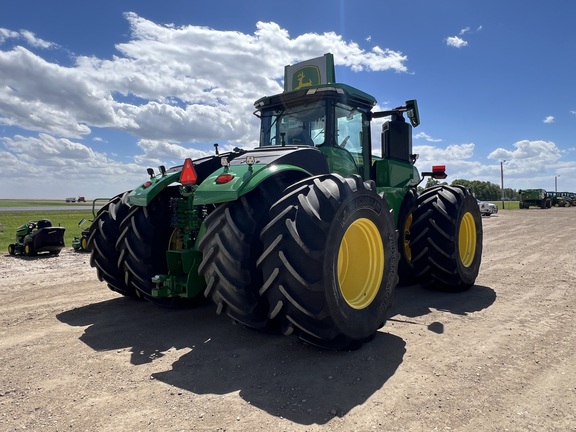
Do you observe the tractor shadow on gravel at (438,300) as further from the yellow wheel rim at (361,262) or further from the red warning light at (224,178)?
the red warning light at (224,178)

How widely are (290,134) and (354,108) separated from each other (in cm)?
100

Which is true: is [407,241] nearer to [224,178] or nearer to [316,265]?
[316,265]

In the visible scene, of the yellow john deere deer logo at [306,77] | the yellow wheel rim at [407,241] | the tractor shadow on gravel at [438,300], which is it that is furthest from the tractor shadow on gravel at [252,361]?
the yellow john deere deer logo at [306,77]

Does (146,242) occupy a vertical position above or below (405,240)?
above

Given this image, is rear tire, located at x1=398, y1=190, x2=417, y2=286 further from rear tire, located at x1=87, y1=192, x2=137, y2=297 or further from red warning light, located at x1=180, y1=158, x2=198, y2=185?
rear tire, located at x1=87, y1=192, x2=137, y2=297

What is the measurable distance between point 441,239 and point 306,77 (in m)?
3.39

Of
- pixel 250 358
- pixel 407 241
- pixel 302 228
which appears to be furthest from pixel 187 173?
pixel 407 241

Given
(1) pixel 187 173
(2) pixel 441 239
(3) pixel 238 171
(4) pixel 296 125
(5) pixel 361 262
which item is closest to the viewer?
(3) pixel 238 171

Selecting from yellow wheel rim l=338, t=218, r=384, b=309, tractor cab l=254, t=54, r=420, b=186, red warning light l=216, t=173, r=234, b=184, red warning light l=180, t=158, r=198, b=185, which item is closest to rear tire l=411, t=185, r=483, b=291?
tractor cab l=254, t=54, r=420, b=186

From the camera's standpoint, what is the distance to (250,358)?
375 cm

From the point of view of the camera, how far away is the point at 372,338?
4.14 meters

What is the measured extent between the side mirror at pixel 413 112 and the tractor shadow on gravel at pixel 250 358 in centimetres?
308

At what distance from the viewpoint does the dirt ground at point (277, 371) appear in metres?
2.73

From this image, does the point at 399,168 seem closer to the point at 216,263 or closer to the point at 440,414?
the point at 216,263
